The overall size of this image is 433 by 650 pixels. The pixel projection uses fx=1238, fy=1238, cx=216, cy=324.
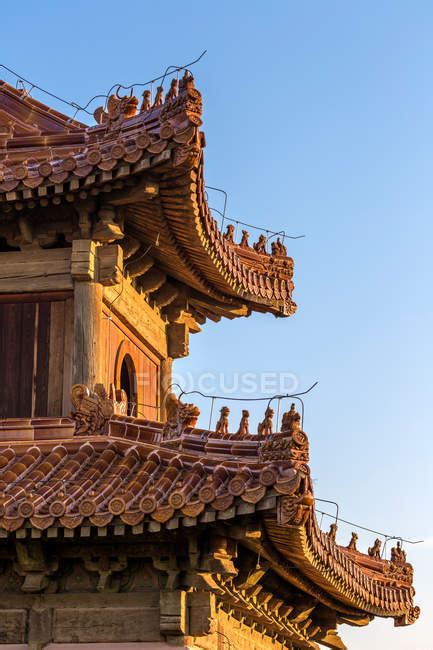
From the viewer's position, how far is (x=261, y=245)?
1992 centimetres

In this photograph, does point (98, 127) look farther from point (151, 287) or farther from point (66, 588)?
point (66, 588)

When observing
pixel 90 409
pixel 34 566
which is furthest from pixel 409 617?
pixel 34 566

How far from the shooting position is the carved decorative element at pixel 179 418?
14.2m

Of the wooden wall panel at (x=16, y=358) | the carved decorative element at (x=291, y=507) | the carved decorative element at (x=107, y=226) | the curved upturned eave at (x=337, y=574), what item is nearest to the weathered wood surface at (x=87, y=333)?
the carved decorative element at (x=107, y=226)

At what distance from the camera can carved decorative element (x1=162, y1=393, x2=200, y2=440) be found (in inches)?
558

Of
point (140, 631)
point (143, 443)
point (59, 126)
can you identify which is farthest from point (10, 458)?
point (59, 126)

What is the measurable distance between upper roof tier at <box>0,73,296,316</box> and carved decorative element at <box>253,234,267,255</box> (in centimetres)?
150

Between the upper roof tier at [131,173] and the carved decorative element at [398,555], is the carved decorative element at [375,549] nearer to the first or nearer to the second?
the carved decorative element at [398,555]

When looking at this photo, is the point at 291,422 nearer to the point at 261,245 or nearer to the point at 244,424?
the point at 244,424

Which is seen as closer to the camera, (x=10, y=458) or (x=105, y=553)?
(x=105, y=553)

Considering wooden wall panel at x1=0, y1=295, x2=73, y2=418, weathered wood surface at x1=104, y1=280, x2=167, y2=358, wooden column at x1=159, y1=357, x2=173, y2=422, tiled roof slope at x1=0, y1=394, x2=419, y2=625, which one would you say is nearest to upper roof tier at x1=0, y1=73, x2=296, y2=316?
weathered wood surface at x1=104, y1=280, x2=167, y2=358

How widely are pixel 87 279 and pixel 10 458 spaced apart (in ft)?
8.54

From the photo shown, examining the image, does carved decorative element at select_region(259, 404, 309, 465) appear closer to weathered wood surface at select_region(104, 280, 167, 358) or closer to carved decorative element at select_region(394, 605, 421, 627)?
weathered wood surface at select_region(104, 280, 167, 358)

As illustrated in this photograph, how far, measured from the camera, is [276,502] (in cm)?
1198
